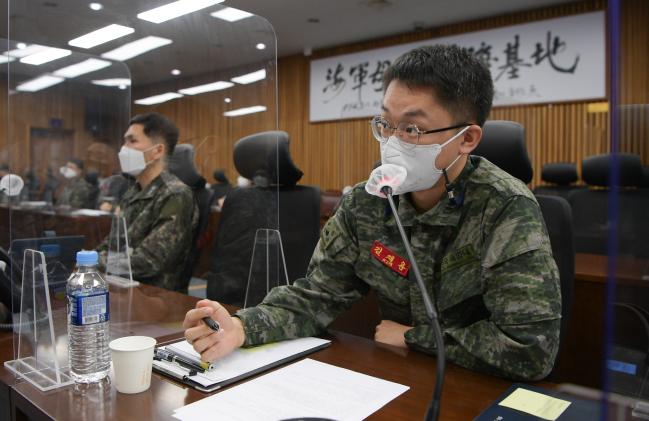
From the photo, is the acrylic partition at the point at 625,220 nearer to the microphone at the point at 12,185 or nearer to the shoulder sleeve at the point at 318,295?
the shoulder sleeve at the point at 318,295

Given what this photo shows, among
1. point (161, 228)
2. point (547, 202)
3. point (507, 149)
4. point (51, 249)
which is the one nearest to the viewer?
point (51, 249)

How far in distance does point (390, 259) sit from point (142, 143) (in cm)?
148

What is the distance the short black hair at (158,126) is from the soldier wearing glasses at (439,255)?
44.1 inches

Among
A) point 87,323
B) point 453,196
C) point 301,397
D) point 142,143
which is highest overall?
point 142,143

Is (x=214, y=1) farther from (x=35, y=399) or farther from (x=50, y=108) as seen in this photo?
(x=35, y=399)

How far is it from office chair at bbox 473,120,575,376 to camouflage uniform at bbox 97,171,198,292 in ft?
4.37

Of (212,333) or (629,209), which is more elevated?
(629,209)

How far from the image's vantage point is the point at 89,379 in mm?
852

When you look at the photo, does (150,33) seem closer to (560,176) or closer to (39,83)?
(39,83)

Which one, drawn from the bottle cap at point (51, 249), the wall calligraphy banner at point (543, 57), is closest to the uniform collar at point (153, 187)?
the bottle cap at point (51, 249)

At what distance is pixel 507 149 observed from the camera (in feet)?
4.49

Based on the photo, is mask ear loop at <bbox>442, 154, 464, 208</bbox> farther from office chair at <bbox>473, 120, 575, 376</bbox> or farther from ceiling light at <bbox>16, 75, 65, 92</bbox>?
ceiling light at <bbox>16, 75, 65, 92</bbox>

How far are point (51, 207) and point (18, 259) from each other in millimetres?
800

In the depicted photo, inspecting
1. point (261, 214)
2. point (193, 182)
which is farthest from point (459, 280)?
point (193, 182)
